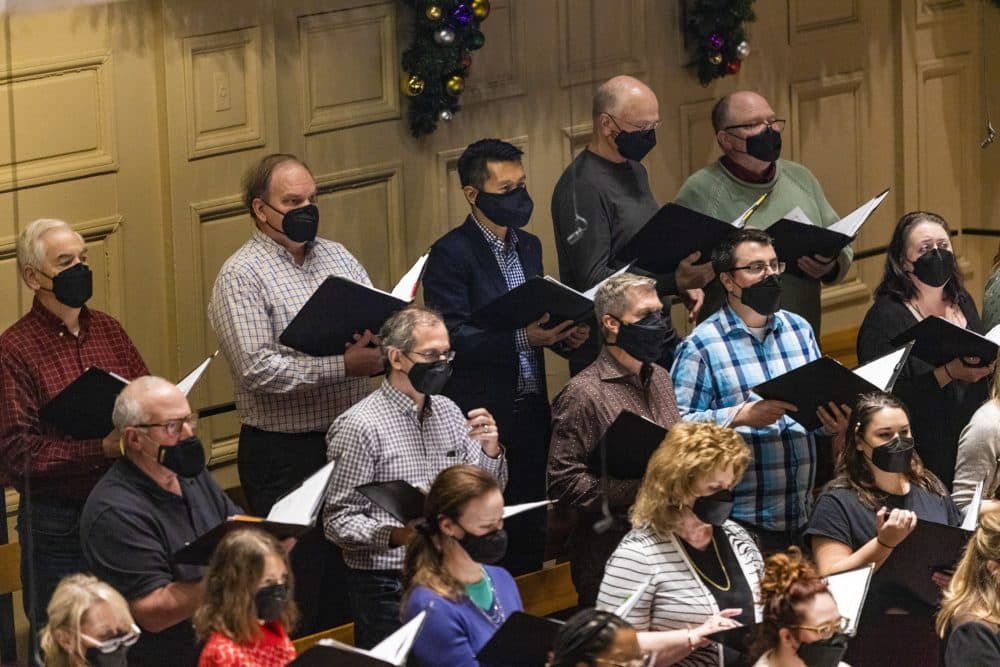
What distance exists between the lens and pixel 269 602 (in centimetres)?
378

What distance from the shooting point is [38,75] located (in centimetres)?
491

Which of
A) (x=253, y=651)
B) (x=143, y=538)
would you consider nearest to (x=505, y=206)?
(x=143, y=538)

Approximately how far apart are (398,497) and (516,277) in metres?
1.10

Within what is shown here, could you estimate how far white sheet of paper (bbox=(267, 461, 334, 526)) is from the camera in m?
4.07

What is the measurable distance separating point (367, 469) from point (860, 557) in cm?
109

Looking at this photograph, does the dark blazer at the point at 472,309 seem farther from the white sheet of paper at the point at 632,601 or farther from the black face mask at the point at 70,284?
the white sheet of paper at the point at 632,601

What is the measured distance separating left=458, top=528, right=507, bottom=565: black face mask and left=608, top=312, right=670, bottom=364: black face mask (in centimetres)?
86

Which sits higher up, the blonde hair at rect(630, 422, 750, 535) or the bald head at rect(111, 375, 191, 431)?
the bald head at rect(111, 375, 191, 431)

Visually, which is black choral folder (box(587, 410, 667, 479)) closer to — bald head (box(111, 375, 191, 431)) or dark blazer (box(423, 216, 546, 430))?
dark blazer (box(423, 216, 546, 430))

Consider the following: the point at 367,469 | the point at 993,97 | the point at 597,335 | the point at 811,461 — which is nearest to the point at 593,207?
the point at 597,335

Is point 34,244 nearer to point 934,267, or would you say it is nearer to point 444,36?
point 444,36

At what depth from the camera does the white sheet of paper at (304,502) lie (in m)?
4.07

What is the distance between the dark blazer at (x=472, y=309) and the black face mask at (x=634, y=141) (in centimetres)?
53

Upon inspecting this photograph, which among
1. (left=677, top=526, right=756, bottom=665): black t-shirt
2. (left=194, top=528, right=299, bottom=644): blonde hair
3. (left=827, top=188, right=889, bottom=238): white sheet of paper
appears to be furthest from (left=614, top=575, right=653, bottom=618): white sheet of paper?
(left=827, top=188, right=889, bottom=238): white sheet of paper
